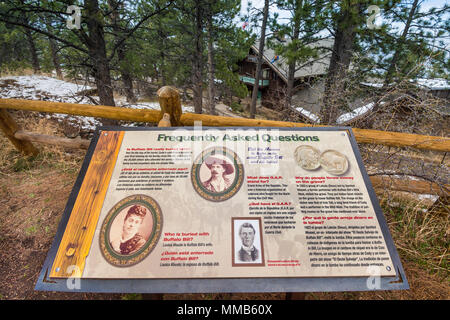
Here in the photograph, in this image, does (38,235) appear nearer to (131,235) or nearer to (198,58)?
(131,235)

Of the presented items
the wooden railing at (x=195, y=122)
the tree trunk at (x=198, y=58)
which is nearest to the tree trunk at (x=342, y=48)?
the wooden railing at (x=195, y=122)

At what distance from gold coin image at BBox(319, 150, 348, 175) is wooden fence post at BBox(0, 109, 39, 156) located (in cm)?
402

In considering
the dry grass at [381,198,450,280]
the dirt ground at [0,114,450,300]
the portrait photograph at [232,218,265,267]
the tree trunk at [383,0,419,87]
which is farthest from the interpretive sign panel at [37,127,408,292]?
the tree trunk at [383,0,419,87]

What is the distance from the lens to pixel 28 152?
3.34m

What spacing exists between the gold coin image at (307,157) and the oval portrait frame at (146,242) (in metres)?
1.00

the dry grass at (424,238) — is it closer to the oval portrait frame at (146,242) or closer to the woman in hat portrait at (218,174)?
the woman in hat portrait at (218,174)

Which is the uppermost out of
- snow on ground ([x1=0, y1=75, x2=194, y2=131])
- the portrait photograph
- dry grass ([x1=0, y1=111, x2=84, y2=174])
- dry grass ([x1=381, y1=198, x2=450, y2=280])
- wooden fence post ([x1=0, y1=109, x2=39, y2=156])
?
the portrait photograph

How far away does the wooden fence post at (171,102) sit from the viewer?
71.4 inches

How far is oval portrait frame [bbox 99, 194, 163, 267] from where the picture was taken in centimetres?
115

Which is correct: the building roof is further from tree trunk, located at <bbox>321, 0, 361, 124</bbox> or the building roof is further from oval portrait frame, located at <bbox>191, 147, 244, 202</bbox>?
oval portrait frame, located at <bbox>191, 147, 244, 202</bbox>

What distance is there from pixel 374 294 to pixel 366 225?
99 centimetres

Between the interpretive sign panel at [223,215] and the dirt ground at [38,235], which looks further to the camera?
the dirt ground at [38,235]

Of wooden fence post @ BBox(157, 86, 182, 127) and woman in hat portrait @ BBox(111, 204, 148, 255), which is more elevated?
wooden fence post @ BBox(157, 86, 182, 127)

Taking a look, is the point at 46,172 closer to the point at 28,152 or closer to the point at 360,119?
the point at 28,152
